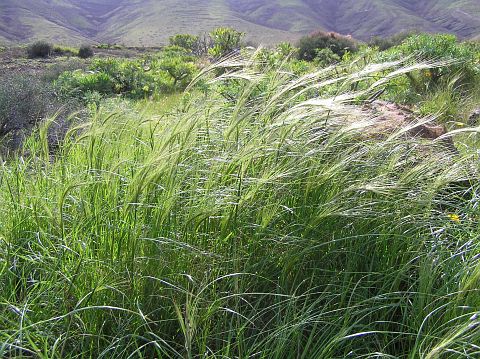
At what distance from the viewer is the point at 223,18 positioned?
308 ft

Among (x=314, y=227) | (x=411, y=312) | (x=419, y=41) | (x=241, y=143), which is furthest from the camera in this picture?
(x=419, y=41)

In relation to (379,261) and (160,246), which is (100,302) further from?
(379,261)

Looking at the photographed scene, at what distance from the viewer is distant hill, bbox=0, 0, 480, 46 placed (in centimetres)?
7657

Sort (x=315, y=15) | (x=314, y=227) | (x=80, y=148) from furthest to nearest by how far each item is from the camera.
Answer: (x=315, y=15), (x=80, y=148), (x=314, y=227)

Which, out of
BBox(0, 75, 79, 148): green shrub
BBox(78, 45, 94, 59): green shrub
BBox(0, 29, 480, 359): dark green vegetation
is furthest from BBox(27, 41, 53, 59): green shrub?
BBox(0, 29, 480, 359): dark green vegetation

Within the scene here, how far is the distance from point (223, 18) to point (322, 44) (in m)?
82.6

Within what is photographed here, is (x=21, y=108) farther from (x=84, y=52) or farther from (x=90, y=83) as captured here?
(x=84, y=52)

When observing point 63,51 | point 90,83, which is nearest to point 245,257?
point 90,83

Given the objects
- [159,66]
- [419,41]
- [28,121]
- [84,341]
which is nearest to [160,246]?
[84,341]

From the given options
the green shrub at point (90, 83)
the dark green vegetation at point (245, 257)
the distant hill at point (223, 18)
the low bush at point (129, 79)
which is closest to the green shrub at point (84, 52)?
the low bush at point (129, 79)

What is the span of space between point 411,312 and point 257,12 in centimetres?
11308

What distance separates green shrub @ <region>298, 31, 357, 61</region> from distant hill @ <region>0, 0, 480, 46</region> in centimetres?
5637

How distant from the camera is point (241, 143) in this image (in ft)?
7.50

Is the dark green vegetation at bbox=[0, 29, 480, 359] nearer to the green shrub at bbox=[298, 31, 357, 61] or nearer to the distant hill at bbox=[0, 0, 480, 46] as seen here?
the green shrub at bbox=[298, 31, 357, 61]
